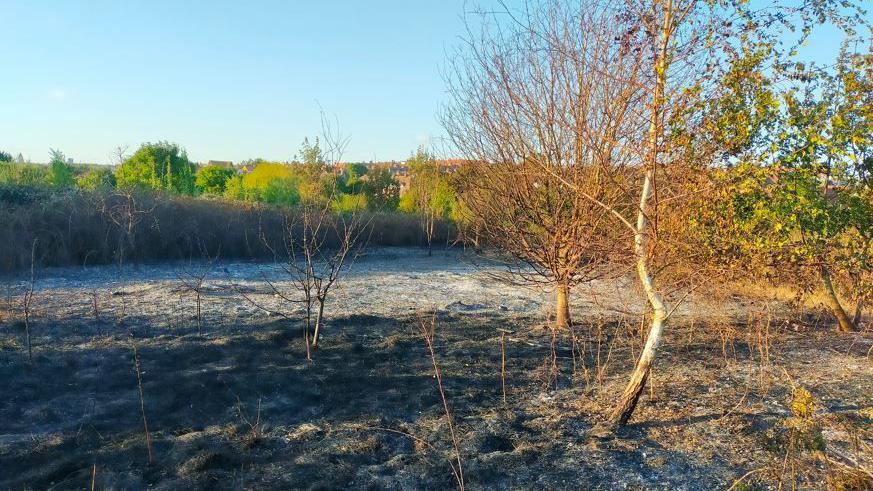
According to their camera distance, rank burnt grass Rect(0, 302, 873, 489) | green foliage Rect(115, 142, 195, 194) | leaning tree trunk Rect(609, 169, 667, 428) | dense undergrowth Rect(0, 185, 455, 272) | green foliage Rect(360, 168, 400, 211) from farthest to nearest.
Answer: green foliage Rect(360, 168, 400, 211), green foliage Rect(115, 142, 195, 194), dense undergrowth Rect(0, 185, 455, 272), leaning tree trunk Rect(609, 169, 667, 428), burnt grass Rect(0, 302, 873, 489)

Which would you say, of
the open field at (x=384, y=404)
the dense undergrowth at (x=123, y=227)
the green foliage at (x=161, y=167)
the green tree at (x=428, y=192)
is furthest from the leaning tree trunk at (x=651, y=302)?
the green foliage at (x=161, y=167)

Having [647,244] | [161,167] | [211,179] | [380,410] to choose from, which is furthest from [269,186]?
[647,244]

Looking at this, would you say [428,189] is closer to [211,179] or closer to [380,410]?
[211,179]

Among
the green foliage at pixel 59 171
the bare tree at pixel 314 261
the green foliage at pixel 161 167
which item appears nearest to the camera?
the bare tree at pixel 314 261

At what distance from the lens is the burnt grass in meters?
3.85

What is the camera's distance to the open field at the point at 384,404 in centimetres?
387

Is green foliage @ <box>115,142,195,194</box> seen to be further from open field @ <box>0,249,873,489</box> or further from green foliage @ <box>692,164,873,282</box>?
green foliage @ <box>692,164,873,282</box>

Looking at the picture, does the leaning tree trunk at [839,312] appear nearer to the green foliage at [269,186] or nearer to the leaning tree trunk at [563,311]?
the leaning tree trunk at [563,311]

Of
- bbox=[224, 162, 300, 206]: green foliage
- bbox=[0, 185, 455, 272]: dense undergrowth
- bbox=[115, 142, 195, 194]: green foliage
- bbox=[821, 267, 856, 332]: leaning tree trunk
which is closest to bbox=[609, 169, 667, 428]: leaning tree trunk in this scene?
bbox=[821, 267, 856, 332]: leaning tree trunk

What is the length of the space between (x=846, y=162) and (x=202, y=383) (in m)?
5.89

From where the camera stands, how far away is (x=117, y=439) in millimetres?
4359

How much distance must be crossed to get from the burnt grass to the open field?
2cm

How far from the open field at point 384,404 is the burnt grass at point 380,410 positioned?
0.02m

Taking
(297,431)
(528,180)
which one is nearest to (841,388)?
(528,180)
